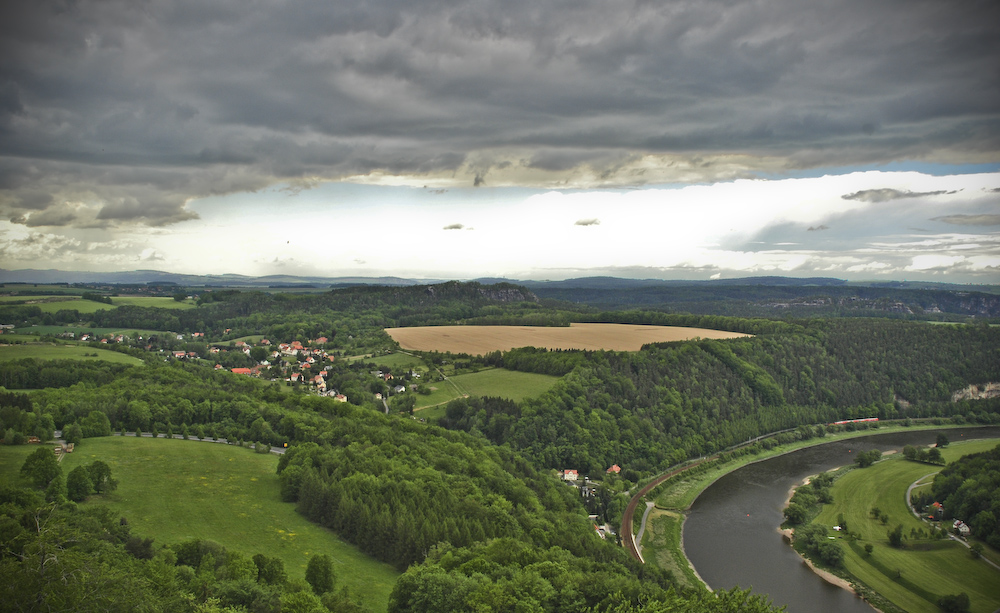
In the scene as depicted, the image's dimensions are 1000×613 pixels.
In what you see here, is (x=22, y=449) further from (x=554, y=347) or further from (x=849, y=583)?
(x=554, y=347)

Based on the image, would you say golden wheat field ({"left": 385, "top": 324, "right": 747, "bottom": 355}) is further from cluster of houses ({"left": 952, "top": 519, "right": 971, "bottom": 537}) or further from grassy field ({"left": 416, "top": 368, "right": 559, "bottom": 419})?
cluster of houses ({"left": 952, "top": 519, "right": 971, "bottom": 537})

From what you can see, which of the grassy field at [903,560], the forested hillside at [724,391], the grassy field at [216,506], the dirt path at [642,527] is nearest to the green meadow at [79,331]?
the grassy field at [216,506]

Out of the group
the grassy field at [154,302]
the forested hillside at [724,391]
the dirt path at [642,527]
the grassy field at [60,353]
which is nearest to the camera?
the dirt path at [642,527]

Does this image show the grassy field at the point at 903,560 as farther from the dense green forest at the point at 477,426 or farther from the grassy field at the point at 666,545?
the grassy field at the point at 666,545

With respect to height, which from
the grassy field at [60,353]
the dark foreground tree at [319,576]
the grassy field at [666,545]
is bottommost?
the grassy field at [666,545]

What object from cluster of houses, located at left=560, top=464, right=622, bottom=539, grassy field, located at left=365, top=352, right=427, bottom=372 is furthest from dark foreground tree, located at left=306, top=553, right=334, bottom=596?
grassy field, located at left=365, top=352, right=427, bottom=372

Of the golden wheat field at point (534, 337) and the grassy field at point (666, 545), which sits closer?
the grassy field at point (666, 545)
